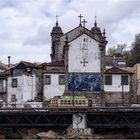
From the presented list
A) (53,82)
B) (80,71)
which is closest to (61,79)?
(53,82)

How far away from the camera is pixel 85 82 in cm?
9494

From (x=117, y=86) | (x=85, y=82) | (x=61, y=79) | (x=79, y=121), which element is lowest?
(x=79, y=121)

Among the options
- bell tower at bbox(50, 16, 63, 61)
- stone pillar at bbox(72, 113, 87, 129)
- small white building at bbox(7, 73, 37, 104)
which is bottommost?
stone pillar at bbox(72, 113, 87, 129)

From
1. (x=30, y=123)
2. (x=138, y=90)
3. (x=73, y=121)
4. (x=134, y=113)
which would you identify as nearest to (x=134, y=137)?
(x=134, y=113)

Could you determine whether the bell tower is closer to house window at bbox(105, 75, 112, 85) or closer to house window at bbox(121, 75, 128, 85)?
house window at bbox(105, 75, 112, 85)

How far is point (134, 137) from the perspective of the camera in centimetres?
7606

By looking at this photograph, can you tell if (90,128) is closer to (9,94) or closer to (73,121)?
(73,121)

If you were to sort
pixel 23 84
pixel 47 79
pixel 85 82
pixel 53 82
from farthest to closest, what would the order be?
pixel 23 84 < pixel 47 79 < pixel 53 82 < pixel 85 82

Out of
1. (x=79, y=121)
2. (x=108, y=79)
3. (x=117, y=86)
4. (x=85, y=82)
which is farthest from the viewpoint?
(x=108, y=79)

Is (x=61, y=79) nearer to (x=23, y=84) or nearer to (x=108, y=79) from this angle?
(x=23, y=84)

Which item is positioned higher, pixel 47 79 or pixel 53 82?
pixel 47 79

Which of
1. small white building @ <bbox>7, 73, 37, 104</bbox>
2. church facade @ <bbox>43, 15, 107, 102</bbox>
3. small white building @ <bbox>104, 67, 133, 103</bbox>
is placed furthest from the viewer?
small white building @ <bbox>7, 73, 37, 104</bbox>

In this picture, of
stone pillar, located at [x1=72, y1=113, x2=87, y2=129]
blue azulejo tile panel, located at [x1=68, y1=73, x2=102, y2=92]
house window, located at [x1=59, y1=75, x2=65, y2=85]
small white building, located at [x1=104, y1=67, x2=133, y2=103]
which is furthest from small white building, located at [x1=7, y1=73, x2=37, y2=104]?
stone pillar, located at [x1=72, y1=113, x2=87, y2=129]

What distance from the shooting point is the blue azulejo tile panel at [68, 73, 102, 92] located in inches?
3738
